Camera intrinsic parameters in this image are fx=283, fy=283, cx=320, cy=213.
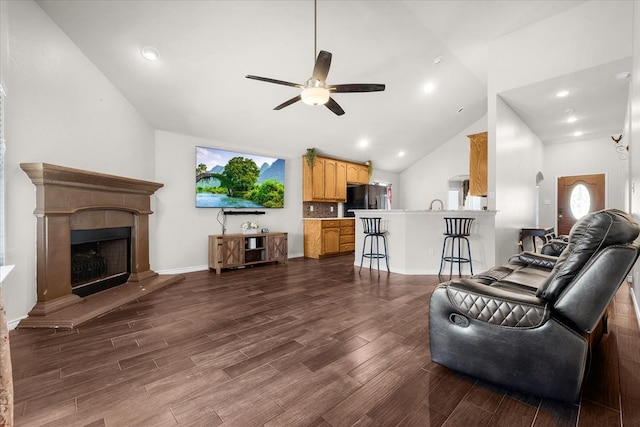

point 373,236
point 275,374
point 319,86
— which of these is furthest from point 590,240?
point 373,236

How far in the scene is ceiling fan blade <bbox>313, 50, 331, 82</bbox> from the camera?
8.84 feet

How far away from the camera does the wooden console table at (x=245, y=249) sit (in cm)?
508

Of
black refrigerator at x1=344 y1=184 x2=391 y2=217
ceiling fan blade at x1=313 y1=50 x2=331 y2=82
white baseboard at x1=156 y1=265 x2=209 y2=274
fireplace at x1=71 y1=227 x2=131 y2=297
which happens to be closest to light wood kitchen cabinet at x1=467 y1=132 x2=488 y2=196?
black refrigerator at x1=344 y1=184 x2=391 y2=217

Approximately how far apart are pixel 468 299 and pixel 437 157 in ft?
24.9

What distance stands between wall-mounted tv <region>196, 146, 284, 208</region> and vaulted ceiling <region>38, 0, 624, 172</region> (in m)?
0.32

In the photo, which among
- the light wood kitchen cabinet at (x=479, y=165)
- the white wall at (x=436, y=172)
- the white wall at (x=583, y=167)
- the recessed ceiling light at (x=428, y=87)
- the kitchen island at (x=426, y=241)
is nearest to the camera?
the kitchen island at (x=426, y=241)

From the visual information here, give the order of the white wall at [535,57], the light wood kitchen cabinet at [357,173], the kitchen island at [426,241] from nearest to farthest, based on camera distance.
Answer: the white wall at [535,57] < the kitchen island at [426,241] < the light wood kitchen cabinet at [357,173]

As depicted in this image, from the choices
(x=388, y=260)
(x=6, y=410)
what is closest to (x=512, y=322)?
(x=6, y=410)

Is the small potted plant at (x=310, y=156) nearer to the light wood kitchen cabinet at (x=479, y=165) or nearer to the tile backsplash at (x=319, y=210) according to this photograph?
the tile backsplash at (x=319, y=210)

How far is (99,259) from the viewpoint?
3797 millimetres

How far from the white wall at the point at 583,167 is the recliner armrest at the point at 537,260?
5.24m

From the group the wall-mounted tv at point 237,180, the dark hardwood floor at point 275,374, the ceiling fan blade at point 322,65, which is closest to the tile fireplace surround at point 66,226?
the dark hardwood floor at point 275,374

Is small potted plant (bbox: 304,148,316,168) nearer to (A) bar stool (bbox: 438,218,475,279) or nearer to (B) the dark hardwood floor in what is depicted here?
(A) bar stool (bbox: 438,218,475,279)

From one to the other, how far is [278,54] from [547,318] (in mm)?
4116
